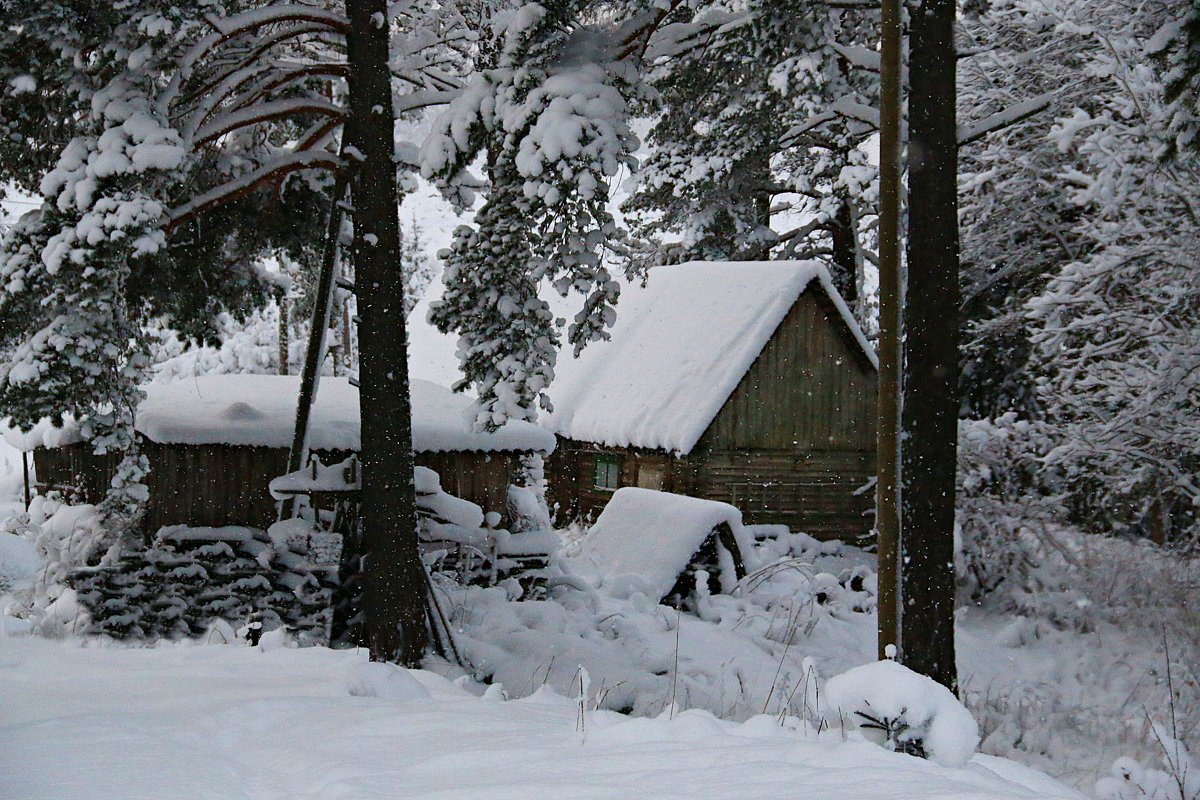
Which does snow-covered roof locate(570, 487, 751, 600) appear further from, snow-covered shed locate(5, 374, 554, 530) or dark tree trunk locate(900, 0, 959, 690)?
dark tree trunk locate(900, 0, 959, 690)

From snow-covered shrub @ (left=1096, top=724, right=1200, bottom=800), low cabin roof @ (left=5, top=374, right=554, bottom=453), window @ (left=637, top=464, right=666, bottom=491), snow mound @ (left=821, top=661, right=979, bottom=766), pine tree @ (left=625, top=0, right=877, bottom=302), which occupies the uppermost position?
pine tree @ (left=625, top=0, right=877, bottom=302)

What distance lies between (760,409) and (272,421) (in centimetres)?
1083

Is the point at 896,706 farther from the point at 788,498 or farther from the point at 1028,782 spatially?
the point at 788,498

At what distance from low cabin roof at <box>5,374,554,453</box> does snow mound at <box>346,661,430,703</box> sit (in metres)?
7.24

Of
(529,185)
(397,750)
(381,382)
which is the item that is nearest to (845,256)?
(529,185)

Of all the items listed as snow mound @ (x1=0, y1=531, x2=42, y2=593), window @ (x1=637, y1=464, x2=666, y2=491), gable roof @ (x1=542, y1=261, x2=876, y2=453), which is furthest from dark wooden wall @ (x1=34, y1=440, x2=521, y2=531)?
window @ (x1=637, y1=464, x2=666, y2=491)

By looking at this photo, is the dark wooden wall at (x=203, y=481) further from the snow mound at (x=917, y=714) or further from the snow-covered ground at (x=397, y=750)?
the snow mound at (x=917, y=714)

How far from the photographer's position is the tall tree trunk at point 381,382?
9023 millimetres

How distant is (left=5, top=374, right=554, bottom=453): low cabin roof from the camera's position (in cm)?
1483

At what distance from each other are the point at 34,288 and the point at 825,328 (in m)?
16.7

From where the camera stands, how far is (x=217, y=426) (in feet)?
48.9

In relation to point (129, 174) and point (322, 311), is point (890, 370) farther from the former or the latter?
point (129, 174)

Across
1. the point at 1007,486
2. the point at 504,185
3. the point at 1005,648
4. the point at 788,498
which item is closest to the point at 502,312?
the point at 504,185

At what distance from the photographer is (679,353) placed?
23391mm
